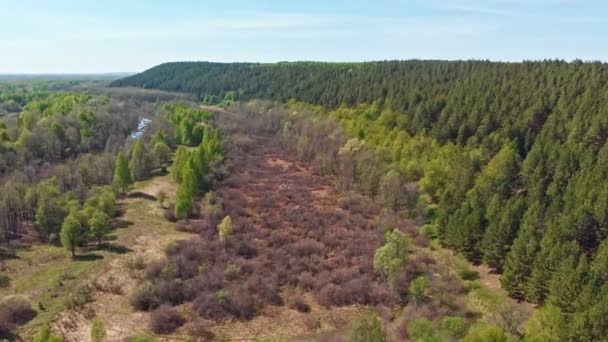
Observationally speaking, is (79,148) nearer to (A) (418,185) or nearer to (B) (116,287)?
(B) (116,287)

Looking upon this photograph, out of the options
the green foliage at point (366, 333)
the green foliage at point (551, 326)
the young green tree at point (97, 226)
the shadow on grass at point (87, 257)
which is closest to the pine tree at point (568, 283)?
the green foliage at point (551, 326)

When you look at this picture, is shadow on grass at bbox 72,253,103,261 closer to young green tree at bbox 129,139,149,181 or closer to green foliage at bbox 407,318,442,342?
green foliage at bbox 407,318,442,342

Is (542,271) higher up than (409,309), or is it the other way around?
(542,271)

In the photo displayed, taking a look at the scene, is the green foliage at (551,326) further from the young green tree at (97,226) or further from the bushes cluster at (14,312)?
the young green tree at (97,226)

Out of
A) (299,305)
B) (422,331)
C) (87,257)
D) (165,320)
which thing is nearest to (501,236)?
(422,331)

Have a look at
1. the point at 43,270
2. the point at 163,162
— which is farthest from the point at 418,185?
the point at 163,162

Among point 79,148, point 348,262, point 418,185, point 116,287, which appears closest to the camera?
point 116,287

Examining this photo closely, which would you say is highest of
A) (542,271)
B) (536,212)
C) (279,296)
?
(536,212)
